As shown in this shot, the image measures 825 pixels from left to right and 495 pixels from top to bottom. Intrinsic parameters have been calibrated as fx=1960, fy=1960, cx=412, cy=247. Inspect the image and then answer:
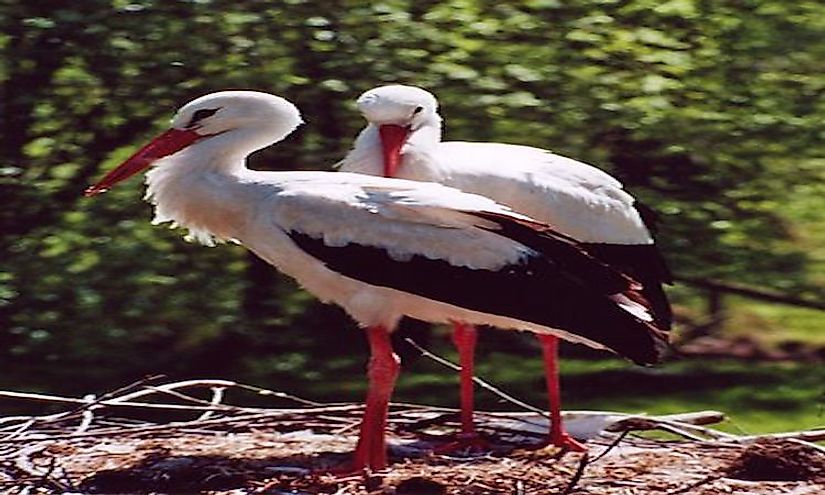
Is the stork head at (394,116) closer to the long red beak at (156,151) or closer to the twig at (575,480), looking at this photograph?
the long red beak at (156,151)

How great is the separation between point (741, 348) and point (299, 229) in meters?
5.84

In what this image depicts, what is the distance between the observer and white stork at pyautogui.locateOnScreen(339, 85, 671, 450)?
582cm

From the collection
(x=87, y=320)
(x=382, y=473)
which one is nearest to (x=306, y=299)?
(x=87, y=320)

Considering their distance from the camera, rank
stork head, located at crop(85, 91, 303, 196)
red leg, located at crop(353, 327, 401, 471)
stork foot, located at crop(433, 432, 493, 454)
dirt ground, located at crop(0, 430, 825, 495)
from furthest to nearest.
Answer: stork foot, located at crop(433, 432, 493, 454)
stork head, located at crop(85, 91, 303, 196)
red leg, located at crop(353, 327, 401, 471)
dirt ground, located at crop(0, 430, 825, 495)

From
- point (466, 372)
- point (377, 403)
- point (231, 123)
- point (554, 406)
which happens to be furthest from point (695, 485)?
point (231, 123)

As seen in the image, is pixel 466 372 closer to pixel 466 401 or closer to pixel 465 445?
pixel 466 401

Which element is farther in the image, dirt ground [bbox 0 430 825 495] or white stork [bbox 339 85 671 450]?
white stork [bbox 339 85 671 450]

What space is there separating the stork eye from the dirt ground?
36.5 inches

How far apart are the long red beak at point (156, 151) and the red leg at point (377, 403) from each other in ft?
2.48

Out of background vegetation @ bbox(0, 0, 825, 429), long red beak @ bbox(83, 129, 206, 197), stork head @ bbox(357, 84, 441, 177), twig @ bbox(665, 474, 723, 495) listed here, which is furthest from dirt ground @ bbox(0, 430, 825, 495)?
background vegetation @ bbox(0, 0, 825, 429)

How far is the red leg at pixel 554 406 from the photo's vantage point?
5719 mm

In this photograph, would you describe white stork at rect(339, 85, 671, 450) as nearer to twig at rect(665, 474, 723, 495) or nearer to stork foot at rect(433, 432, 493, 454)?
stork foot at rect(433, 432, 493, 454)

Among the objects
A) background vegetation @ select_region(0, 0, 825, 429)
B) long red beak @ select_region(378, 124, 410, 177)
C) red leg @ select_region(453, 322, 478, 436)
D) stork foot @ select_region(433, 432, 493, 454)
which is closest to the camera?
stork foot @ select_region(433, 432, 493, 454)

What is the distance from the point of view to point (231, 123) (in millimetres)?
5469
